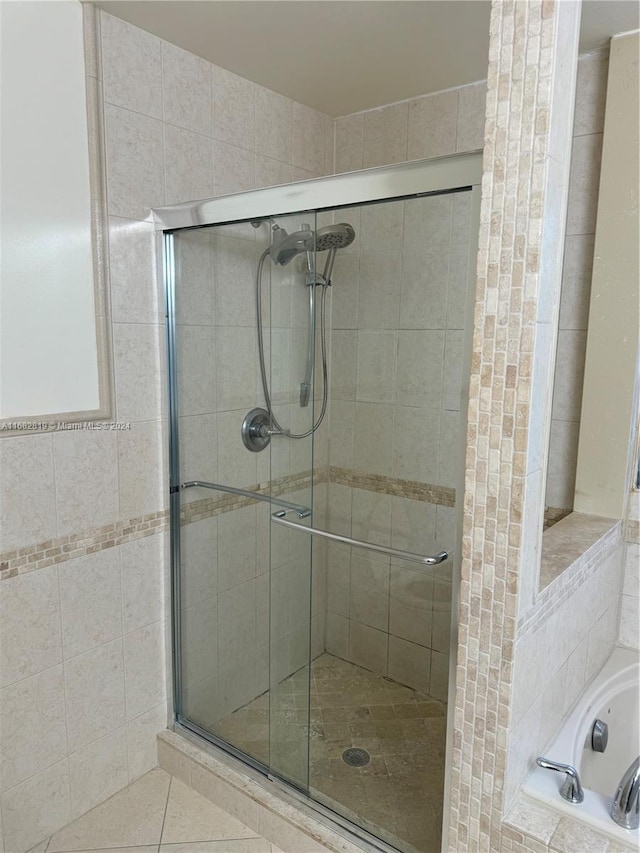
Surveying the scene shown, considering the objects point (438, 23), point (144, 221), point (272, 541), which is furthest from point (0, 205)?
point (438, 23)

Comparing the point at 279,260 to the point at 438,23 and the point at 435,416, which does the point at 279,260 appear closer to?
the point at 435,416

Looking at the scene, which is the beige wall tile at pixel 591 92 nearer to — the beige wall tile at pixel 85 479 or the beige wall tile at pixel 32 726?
the beige wall tile at pixel 85 479

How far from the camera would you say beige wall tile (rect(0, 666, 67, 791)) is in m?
1.67

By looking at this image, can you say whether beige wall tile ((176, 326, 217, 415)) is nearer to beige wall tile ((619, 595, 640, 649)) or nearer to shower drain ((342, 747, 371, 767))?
shower drain ((342, 747, 371, 767))

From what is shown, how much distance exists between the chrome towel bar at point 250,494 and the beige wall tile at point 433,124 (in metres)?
1.39

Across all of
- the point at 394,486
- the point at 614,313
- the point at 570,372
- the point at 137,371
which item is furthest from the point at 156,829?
the point at 614,313

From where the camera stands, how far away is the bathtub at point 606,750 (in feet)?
4.52

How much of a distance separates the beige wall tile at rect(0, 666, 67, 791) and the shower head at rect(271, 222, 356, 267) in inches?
53.8

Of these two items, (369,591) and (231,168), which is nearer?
(369,591)

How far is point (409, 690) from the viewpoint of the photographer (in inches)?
72.2

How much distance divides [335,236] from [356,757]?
5.08 ft

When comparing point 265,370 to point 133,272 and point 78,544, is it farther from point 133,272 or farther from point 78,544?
point 78,544

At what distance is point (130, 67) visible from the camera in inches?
70.2

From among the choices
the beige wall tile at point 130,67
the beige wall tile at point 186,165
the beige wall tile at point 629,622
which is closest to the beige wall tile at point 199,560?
the beige wall tile at point 186,165
